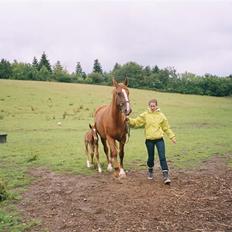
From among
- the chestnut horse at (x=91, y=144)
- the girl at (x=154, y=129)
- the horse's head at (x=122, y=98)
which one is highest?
the horse's head at (x=122, y=98)

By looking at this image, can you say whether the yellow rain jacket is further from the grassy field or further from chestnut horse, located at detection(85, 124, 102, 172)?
the grassy field

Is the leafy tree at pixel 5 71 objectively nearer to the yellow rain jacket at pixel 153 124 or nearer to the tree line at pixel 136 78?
the tree line at pixel 136 78

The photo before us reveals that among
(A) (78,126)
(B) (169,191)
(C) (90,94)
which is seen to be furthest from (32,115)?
(B) (169,191)

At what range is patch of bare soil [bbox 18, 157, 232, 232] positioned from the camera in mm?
6668

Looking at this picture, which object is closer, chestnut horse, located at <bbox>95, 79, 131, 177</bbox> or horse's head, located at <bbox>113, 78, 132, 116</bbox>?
horse's head, located at <bbox>113, 78, 132, 116</bbox>

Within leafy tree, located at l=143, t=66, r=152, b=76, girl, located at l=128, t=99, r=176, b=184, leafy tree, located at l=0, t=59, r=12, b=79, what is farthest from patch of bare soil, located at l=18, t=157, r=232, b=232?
leafy tree, located at l=143, t=66, r=152, b=76

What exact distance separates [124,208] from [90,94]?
42227 millimetres

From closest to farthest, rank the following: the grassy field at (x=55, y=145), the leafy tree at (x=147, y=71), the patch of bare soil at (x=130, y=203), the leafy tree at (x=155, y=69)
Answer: the patch of bare soil at (x=130, y=203), the grassy field at (x=55, y=145), the leafy tree at (x=147, y=71), the leafy tree at (x=155, y=69)

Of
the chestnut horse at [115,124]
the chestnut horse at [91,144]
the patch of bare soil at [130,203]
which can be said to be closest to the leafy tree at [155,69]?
the chestnut horse at [91,144]

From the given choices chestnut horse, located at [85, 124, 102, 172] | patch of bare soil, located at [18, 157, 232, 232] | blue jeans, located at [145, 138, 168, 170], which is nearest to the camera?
patch of bare soil, located at [18, 157, 232, 232]

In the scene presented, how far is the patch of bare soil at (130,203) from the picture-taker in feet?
21.9


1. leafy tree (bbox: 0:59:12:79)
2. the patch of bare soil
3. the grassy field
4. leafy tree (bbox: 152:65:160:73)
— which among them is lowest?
the grassy field

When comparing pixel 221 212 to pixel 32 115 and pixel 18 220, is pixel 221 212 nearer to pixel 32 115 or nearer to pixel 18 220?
pixel 18 220

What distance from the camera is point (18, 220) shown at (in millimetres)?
6988
